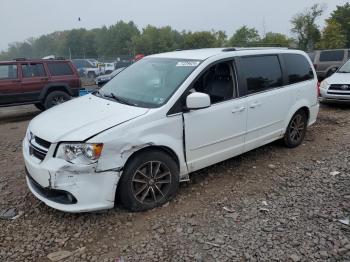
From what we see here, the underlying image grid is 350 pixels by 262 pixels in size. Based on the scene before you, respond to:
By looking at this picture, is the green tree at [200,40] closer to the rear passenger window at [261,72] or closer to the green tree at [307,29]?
the green tree at [307,29]

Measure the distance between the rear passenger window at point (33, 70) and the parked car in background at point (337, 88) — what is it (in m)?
8.28

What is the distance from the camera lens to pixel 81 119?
3.64 metres

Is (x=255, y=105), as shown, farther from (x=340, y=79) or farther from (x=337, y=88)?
(x=340, y=79)

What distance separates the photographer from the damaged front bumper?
3264 millimetres

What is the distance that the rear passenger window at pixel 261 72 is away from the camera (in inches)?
183

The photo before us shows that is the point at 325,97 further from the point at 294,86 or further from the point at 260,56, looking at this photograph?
the point at 260,56

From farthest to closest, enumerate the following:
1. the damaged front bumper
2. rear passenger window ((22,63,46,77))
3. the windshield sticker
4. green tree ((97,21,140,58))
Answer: green tree ((97,21,140,58)) → rear passenger window ((22,63,46,77)) → the windshield sticker → the damaged front bumper

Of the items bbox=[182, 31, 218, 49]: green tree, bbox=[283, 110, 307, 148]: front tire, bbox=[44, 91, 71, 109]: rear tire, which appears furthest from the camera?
bbox=[182, 31, 218, 49]: green tree

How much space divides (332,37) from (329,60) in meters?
34.8

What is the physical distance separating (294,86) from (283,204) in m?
2.26

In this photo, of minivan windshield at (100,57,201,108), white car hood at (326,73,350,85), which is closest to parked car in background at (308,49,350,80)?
white car hood at (326,73,350,85)

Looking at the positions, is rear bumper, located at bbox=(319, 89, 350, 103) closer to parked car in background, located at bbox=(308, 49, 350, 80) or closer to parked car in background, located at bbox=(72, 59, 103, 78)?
parked car in background, located at bbox=(308, 49, 350, 80)

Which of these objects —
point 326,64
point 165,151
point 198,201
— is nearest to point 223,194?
point 198,201

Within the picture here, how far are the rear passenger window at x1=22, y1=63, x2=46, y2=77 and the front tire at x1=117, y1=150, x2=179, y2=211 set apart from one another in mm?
7860
